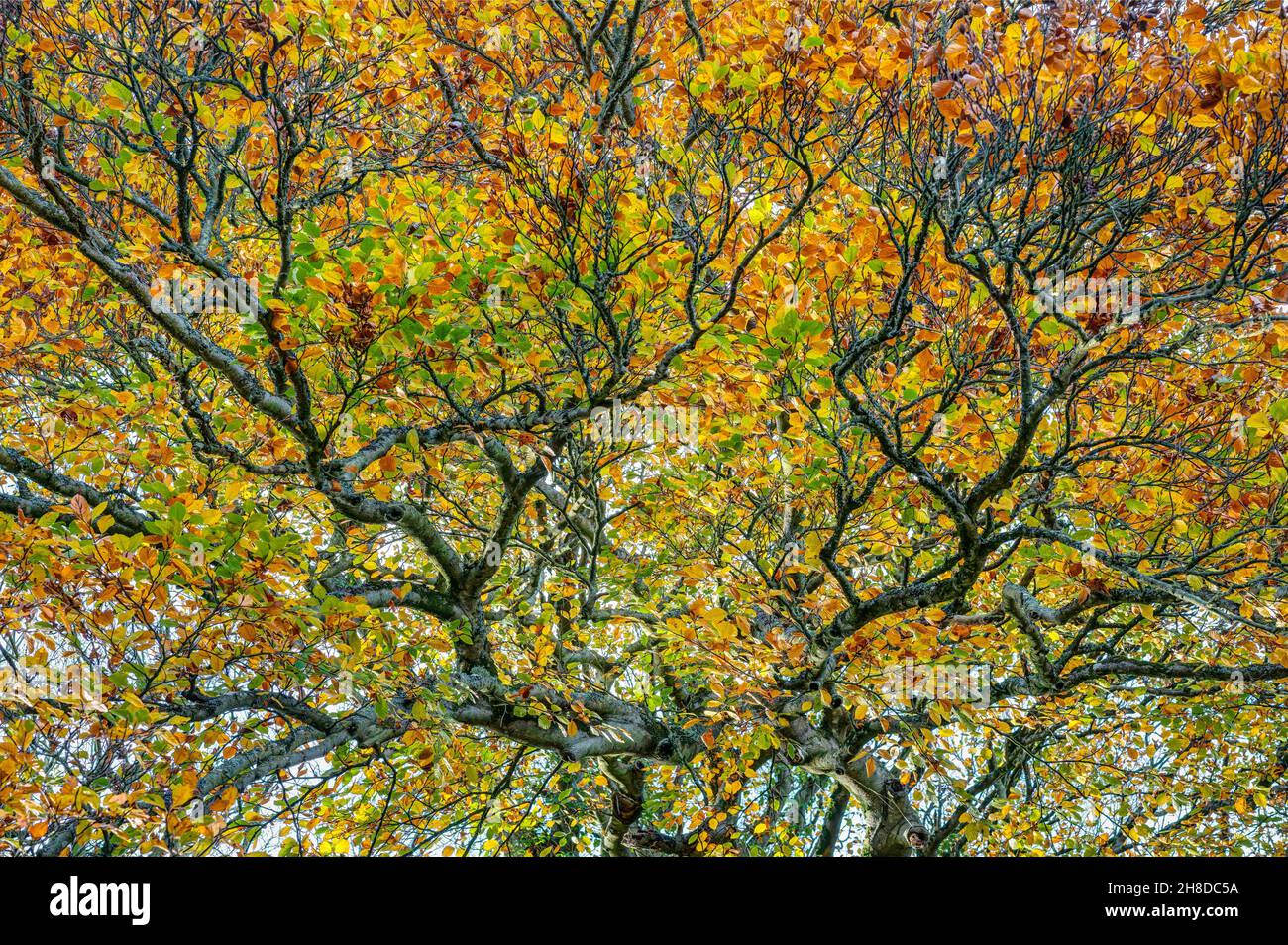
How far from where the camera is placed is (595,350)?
650 cm

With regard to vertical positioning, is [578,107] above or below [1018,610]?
above

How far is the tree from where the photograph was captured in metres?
4.93

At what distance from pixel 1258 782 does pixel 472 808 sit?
9.92 m

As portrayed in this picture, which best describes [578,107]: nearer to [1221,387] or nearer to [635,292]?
[635,292]

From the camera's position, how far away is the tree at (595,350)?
4.93 meters

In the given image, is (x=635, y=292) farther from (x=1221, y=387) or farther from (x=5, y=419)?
(x=5, y=419)

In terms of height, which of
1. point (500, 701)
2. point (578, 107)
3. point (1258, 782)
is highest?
point (578, 107)

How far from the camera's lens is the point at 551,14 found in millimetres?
7473

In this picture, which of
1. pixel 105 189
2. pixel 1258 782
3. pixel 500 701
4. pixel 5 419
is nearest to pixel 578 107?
pixel 105 189
